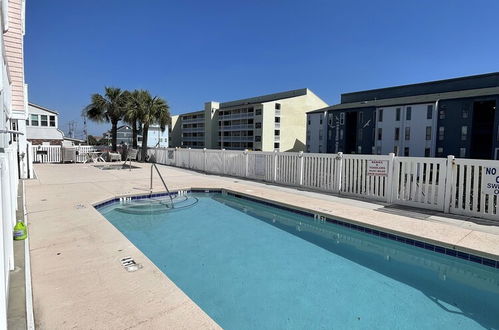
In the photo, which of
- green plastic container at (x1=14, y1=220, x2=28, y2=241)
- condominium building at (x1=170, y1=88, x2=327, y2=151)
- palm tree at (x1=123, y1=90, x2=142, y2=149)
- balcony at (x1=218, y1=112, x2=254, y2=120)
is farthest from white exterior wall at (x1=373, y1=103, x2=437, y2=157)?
green plastic container at (x1=14, y1=220, x2=28, y2=241)

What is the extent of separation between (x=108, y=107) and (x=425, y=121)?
35.8 metres

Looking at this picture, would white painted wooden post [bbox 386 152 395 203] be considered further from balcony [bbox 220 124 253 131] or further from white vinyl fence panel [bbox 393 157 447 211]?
balcony [bbox 220 124 253 131]

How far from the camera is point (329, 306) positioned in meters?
3.12

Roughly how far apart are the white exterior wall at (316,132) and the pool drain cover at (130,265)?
148ft

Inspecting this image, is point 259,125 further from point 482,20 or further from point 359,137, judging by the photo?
point 482,20

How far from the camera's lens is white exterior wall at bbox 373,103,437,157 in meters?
35.2

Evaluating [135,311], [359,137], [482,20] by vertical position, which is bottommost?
[135,311]

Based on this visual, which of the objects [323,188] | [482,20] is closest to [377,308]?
[323,188]

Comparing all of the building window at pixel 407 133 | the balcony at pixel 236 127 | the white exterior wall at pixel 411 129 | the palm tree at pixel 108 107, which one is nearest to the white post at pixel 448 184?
the palm tree at pixel 108 107

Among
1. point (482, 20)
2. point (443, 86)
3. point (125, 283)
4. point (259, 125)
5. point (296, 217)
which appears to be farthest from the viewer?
point (259, 125)

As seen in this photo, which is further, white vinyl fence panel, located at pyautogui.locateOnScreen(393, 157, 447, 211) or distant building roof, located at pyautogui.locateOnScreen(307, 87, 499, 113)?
distant building roof, located at pyautogui.locateOnScreen(307, 87, 499, 113)

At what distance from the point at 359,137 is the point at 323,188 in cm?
3687

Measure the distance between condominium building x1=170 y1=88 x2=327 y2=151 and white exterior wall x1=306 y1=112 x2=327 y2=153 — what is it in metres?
5.37

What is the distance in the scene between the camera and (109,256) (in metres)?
3.46
